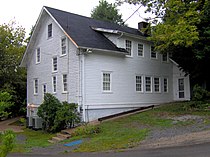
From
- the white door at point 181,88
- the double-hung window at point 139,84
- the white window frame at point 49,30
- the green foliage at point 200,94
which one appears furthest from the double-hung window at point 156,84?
A: the white window frame at point 49,30

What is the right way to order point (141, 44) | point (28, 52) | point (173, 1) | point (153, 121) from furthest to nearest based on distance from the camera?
1. point (28, 52)
2. point (141, 44)
3. point (173, 1)
4. point (153, 121)

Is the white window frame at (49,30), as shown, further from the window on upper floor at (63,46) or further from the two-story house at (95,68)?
the window on upper floor at (63,46)

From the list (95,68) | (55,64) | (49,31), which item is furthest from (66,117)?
(49,31)

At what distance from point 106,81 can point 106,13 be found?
107 ft

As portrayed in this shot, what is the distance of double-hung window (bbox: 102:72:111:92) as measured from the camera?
2138 cm

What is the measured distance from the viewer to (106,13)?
51.8m

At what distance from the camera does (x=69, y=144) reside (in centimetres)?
1431

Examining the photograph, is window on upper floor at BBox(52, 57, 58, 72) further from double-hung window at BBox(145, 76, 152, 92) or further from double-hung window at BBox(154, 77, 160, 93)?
double-hung window at BBox(154, 77, 160, 93)

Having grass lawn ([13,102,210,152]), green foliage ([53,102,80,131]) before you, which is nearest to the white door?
grass lawn ([13,102,210,152])

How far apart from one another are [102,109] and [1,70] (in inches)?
540

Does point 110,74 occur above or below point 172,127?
above

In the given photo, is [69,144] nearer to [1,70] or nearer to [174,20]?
[174,20]

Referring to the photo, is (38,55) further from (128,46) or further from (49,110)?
(128,46)

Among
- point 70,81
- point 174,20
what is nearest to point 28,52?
point 70,81
